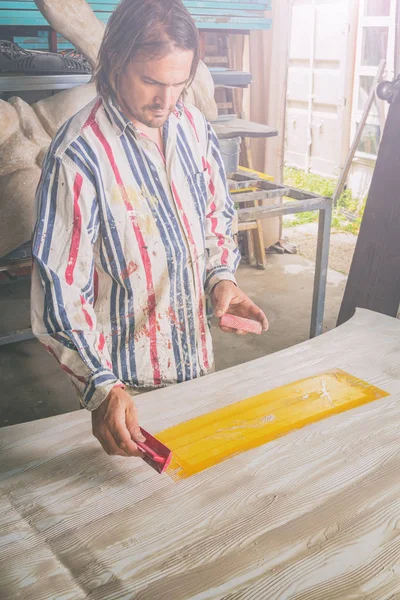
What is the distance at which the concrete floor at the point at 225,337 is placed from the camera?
11.3ft

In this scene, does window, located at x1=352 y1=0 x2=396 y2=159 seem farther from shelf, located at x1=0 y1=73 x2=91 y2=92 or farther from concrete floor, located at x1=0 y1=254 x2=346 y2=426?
shelf, located at x1=0 y1=73 x2=91 y2=92

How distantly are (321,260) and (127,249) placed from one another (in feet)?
6.92

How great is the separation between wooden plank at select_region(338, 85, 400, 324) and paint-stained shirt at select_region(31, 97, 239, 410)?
1398 millimetres

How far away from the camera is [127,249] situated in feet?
5.24

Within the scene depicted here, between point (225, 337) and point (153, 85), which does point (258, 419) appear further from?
point (225, 337)

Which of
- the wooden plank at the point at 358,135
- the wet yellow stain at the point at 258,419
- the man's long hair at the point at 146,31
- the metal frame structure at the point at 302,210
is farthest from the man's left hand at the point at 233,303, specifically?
the wooden plank at the point at 358,135

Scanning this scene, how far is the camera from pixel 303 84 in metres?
7.49

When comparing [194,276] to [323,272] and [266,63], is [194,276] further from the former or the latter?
[266,63]

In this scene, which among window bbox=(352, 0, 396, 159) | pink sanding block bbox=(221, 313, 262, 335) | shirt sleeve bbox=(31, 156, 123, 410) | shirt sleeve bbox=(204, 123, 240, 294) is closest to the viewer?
shirt sleeve bbox=(31, 156, 123, 410)

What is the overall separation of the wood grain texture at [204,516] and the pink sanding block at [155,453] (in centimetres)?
10

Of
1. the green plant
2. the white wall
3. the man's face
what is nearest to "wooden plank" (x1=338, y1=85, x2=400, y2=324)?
the man's face

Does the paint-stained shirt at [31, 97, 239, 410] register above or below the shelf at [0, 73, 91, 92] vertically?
below

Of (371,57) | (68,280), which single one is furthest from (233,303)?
(371,57)

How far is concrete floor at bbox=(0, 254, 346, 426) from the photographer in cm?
346
